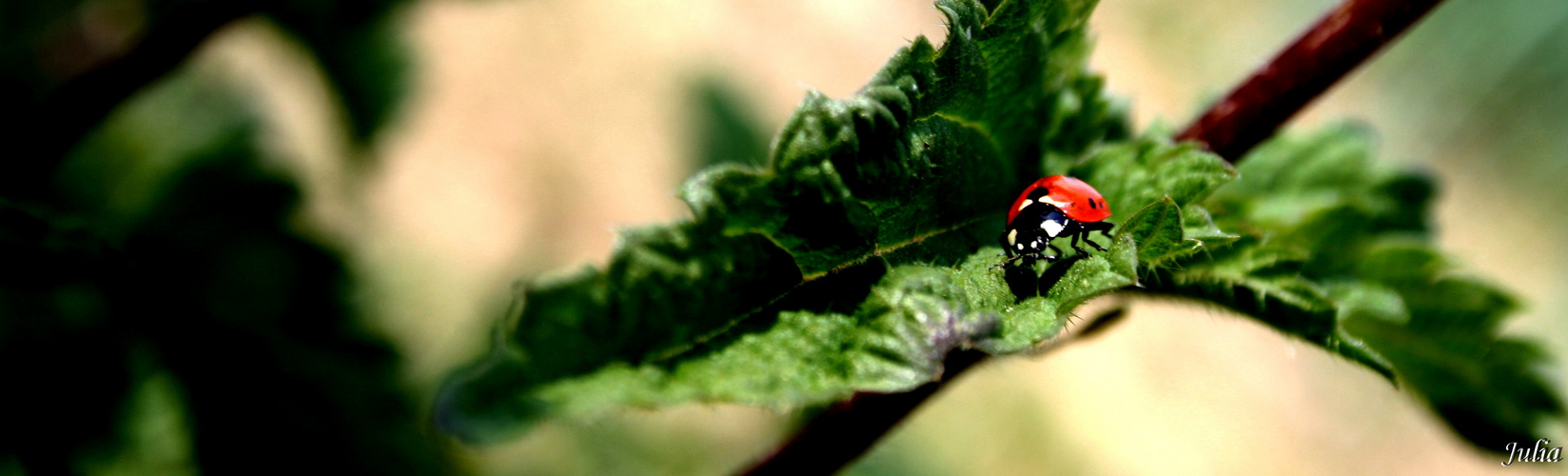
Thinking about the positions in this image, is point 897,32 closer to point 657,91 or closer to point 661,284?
point 657,91

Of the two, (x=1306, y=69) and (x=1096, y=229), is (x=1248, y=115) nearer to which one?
(x=1306, y=69)

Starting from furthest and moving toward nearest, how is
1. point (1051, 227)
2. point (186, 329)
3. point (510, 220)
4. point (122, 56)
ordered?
point (510, 220)
point (186, 329)
point (122, 56)
point (1051, 227)

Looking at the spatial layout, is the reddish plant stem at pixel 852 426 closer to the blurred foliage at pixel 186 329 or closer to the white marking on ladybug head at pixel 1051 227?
the white marking on ladybug head at pixel 1051 227

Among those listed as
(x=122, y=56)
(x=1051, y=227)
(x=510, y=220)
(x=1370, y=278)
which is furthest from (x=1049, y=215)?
(x=510, y=220)

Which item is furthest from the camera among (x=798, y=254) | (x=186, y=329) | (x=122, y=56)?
(x=186, y=329)

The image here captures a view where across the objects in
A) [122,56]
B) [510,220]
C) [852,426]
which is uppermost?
[510,220]

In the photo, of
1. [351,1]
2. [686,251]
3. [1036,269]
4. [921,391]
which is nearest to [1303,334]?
[1036,269]
